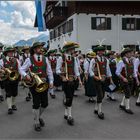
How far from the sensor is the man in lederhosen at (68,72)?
8.41m

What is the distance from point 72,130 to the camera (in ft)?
24.9

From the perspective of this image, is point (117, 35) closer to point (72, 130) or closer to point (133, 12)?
point (133, 12)

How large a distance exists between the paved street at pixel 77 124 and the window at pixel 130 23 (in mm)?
22489

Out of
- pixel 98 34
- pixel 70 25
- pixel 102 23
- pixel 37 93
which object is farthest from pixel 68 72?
pixel 70 25

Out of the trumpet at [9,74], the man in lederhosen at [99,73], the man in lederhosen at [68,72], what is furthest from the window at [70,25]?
the man in lederhosen at [68,72]

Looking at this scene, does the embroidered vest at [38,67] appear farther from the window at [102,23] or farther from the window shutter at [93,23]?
the window at [102,23]

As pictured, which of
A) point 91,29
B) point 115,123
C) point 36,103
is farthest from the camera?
point 91,29

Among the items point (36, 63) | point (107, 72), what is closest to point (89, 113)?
point (107, 72)

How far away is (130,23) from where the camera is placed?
3262cm

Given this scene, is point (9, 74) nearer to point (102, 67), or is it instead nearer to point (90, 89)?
point (102, 67)

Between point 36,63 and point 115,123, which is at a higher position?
point 36,63

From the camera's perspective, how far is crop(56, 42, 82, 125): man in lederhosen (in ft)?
27.6

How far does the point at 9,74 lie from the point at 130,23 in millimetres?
24826

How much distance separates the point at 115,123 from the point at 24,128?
2.26m
